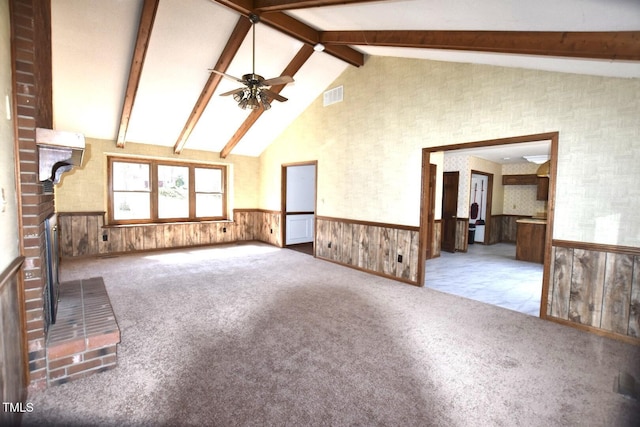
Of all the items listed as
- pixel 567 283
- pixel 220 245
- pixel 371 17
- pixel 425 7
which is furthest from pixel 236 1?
pixel 220 245

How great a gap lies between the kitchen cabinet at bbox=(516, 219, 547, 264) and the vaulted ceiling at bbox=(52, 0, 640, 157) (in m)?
4.22

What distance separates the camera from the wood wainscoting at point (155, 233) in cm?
593

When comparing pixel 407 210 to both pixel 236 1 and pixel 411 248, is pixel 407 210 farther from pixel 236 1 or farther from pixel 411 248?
pixel 236 1

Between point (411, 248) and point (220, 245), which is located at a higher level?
point (411, 248)

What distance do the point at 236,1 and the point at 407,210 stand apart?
3659mm

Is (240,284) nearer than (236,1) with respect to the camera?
No

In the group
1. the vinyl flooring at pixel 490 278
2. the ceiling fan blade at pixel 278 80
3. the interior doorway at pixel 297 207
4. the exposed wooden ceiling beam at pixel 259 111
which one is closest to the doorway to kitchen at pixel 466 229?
the vinyl flooring at pixel 490 278

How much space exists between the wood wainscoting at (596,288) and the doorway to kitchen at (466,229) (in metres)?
0.11

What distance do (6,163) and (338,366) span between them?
2547mm

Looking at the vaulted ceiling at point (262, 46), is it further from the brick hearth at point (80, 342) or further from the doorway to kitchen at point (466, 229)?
the brick hearth at point (80, 342)

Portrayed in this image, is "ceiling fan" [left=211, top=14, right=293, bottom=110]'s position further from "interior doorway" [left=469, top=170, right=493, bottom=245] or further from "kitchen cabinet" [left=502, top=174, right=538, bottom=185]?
"kitchen cabinet" [left=502, top=174, right=538, bottom=185]

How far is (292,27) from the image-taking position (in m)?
4.15

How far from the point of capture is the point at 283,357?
2449mm

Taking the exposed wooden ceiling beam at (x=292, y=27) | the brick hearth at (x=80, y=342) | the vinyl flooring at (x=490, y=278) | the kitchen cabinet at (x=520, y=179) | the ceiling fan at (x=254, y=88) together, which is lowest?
the vinyl flooring at (x=490, y=278)
